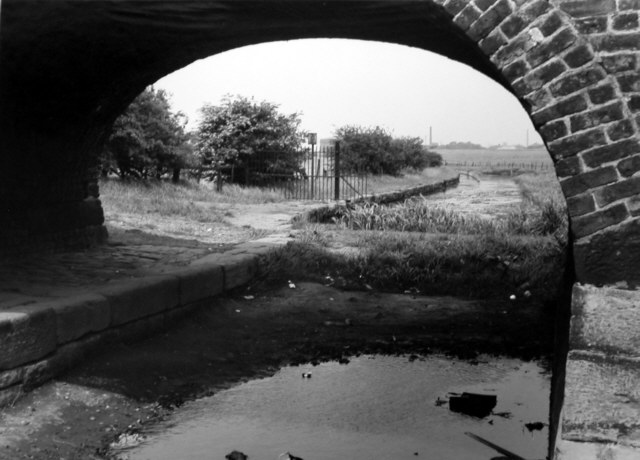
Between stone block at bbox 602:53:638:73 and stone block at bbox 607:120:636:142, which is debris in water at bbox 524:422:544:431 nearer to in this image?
stone block at bbox 607:120:636:142

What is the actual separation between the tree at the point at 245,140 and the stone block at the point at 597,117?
706 inches

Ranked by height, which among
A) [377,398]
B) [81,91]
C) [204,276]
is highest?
[81,91]

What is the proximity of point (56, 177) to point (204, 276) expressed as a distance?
6.72 feet

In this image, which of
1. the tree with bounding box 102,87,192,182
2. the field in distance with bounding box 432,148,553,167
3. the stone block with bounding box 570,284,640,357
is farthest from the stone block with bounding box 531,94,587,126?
the field in distance with bounding box 432,148,553,167

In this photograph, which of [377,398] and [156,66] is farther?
[156,66]

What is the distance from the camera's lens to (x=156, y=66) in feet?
25.9

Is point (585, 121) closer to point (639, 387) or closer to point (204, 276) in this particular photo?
point (639, 387)

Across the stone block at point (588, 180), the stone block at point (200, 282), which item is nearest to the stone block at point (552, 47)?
the stone block at point (588, 180)

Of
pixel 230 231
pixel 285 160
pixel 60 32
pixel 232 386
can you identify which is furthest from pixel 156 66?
pixel 285 160

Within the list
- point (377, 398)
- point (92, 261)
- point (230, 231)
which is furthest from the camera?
point (230, 231)

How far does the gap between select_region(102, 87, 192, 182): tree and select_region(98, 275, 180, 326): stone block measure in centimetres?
1037

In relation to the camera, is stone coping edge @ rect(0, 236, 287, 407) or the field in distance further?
the field in distance

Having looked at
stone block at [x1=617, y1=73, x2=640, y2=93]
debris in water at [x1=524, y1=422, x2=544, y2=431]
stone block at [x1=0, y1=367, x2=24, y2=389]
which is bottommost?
debris in water at [x1=524, y1=422, x2=544, y2=431]

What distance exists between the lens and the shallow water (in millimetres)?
5055
